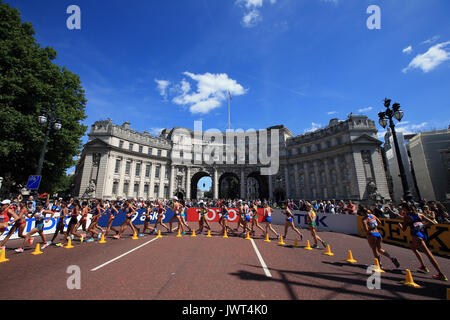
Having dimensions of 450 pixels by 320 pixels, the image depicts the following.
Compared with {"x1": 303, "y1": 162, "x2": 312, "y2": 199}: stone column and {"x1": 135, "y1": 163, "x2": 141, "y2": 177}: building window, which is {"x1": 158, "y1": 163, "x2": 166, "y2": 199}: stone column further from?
{"x1": 303, "y1": 162, "x2": 312, "y2": 199}: stone column

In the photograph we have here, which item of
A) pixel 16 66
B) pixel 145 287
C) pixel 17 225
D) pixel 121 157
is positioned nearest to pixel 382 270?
pixel 145 287

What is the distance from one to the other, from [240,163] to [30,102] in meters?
40.0

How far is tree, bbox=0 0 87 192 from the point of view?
13.6m

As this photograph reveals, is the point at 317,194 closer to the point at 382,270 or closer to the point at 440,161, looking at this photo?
the point at 440,161

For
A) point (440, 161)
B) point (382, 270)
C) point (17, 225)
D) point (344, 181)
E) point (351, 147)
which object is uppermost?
point (351, 147)

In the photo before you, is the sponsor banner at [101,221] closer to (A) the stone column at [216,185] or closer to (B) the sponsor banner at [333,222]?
(B) the sponsor banner at [333,222]

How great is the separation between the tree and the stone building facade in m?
19.7

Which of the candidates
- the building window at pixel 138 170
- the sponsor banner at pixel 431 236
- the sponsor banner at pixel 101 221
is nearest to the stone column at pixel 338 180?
the sponsor banner at pixel 431 236

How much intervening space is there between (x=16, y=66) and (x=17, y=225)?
45.4ft

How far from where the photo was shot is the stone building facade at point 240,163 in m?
37.5

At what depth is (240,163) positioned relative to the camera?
49.7 meters

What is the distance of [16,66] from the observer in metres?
14.4

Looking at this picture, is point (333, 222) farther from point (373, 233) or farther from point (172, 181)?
point (172, 181)
